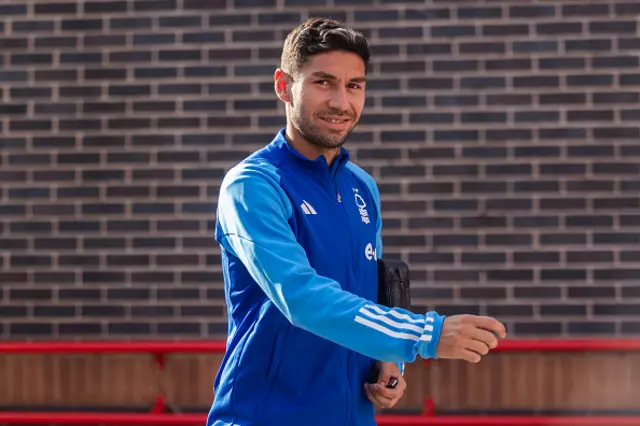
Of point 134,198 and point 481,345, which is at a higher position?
point 134,198

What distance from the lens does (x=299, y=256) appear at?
2.36 m

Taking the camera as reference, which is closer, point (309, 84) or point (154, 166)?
point (309, 84)

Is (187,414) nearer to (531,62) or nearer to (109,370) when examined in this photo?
(109,370)

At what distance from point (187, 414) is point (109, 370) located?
65cm

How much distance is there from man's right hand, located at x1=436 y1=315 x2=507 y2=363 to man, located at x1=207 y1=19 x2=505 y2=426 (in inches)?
14.3

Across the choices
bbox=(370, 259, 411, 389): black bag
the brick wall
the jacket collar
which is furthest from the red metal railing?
the jacket collar

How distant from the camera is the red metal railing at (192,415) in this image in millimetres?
5418

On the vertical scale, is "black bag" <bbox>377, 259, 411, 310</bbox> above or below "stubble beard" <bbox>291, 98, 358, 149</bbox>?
below

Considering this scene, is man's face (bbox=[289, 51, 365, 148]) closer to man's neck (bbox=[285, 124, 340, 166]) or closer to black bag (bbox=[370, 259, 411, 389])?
man's neck (bbox=[285, 124, 340, 166])

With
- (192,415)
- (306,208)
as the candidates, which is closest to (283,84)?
(306,208)

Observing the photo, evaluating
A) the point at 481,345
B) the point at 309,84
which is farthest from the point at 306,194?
the point at 481,345

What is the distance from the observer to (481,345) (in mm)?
2096

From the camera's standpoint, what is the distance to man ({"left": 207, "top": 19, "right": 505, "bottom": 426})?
94.1 inches

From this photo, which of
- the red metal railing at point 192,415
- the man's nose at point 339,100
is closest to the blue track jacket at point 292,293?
the man's nose at point 339,100
